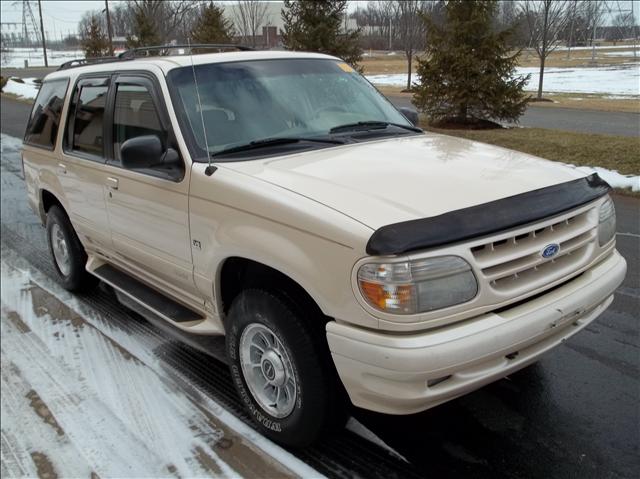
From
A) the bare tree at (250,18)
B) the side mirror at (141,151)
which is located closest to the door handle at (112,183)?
the side mirror at (141,151)

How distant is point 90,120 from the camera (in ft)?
15.1

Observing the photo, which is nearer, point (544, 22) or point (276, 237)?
point (276, 237)

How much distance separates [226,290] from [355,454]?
44.6 inches

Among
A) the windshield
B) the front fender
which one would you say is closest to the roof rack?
the windshield

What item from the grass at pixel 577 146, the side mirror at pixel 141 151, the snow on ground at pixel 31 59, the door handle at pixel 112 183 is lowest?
the grass at pixel 577 146

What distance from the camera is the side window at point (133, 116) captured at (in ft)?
12.3

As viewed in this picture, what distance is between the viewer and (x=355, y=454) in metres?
3.01

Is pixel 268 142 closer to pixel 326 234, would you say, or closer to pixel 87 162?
pixel 326 234

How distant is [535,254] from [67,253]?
4237mm

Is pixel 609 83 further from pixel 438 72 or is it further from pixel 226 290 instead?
pixel 226 290

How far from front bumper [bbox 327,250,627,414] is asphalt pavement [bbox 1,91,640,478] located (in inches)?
20.9

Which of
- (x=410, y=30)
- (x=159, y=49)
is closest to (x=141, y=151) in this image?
(x=159, y=49)

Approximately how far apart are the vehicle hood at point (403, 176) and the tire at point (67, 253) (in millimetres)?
2616

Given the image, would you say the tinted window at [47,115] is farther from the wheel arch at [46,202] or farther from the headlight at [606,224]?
the headlight at [606,224]
